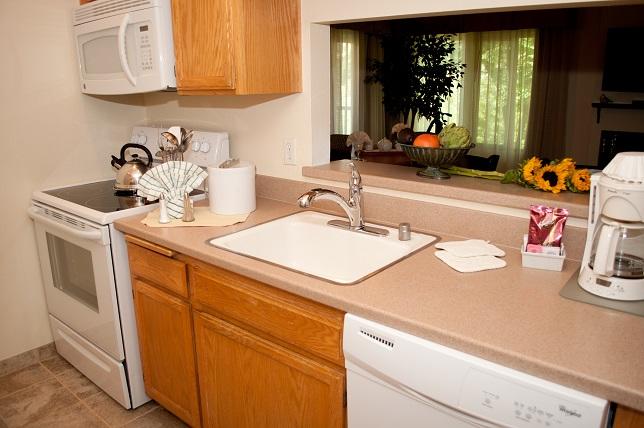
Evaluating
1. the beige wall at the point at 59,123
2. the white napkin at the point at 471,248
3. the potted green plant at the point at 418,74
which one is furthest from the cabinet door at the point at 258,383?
the potted green plant at the point at 418,74

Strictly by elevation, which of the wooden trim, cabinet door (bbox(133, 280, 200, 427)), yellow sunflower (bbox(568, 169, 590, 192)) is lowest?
cabinet door (bbox(133, 280, 200, 427))

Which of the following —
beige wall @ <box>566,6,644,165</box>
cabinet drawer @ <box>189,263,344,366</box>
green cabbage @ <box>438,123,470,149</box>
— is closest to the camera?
cabinet drawer @ <box>189,263,344,366</box>

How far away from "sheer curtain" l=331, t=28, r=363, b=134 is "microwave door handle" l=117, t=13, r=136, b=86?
3.81 meters

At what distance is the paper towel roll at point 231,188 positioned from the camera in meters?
1.93

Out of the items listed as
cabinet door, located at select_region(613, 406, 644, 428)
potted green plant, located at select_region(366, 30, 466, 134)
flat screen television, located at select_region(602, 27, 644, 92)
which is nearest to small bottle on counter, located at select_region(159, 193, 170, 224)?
cabinet door, located at select_region(613, 406, 644, 428)

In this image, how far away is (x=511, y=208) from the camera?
1.54 metres

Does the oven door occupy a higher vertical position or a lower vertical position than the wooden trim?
lower

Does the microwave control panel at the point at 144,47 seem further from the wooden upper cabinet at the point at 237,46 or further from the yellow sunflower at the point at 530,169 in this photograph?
the yellow sunflower at the point at 530,169

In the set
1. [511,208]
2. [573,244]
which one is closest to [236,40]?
[511,208]

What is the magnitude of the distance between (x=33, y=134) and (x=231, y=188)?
1.12 meters

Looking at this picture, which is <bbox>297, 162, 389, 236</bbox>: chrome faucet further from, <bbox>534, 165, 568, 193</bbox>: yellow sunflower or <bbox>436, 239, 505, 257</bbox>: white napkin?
<bbox>534, 165, 568, 193</bbox>: yellow sunflower

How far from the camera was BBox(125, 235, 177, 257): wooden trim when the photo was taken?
1724 millimetres

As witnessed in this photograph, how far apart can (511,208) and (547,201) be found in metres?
0.11

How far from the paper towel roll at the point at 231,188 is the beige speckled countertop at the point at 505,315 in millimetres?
435
